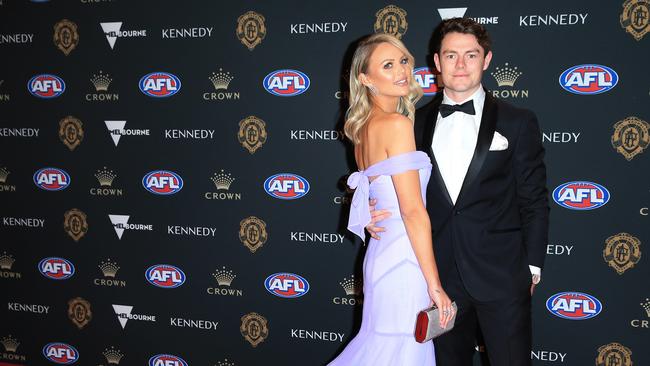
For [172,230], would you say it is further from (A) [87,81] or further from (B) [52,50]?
(B) [52,50]

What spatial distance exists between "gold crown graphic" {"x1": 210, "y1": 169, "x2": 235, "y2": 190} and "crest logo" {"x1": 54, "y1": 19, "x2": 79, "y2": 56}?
156cm

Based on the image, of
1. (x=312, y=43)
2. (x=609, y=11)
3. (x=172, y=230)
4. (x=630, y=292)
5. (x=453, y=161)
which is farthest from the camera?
(x=172, y=230)

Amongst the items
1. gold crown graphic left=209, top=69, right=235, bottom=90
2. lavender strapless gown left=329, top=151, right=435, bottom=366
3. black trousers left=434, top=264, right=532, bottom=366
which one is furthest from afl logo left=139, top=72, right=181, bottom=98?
black trousers left=434, top=264, right=532, bottom=366

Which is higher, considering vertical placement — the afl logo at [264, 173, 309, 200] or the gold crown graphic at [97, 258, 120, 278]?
the afl logo at [264, 173, 309, 200]

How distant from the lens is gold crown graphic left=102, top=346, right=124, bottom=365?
172 inches

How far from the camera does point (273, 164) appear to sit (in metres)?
3.81

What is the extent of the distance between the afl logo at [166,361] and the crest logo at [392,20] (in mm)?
3064

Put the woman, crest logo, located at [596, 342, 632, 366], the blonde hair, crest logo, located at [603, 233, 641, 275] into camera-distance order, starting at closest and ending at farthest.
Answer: the woman, the blonde hair, crest logo, located at [603, 233, 641, 275], crest logo, located at [596, 342, 632, 366]

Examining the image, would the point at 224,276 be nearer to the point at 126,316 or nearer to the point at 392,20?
the point at 126,316

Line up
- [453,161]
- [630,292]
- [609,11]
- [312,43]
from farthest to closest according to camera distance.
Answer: [312,43] < [630,292] < [609,11] < [453,161]

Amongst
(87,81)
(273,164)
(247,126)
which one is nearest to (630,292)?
(273,164)

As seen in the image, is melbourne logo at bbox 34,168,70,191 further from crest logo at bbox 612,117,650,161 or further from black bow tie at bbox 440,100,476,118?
crest logo at bbox 612,117,650,161

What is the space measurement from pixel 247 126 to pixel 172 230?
3.46ft

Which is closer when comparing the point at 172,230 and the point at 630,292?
the point at 630,292
